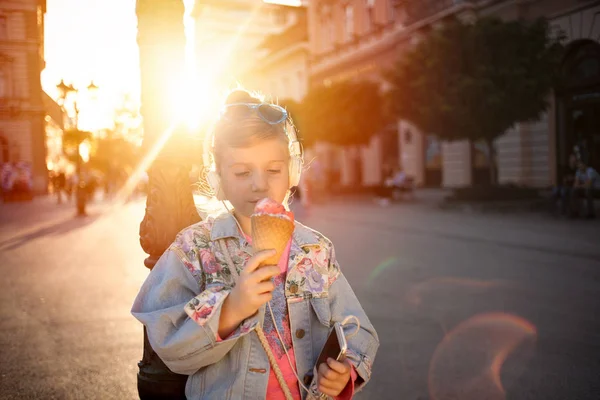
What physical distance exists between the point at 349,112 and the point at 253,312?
22.6 metres

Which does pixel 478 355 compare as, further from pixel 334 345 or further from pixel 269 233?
pixel 269 233

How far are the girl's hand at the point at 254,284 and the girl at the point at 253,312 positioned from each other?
0.22ft

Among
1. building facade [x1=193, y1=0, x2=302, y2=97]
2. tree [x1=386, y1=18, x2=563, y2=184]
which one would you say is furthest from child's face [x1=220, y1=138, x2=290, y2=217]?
building facade [x1=193, y1=0, x2=302, y2=97]

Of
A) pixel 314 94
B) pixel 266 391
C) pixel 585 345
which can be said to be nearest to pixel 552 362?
pixel 585 345

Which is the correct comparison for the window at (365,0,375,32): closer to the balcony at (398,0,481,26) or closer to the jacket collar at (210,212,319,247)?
the balcony at (398,0,481,26)

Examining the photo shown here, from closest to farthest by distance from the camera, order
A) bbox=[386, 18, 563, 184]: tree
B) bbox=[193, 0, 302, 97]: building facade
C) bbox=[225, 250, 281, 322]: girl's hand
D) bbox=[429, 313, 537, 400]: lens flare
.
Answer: bbox=[225, 250, 281, 322]: girl's hand < bbox=[429, 313, 537, 400]: lens flare < bbox=[386, 18, 563, 184]: tree < bbox=[193, 0, 302, 97]: building facade

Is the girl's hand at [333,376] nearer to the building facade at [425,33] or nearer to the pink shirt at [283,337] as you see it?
the pink shirt at [283,337]

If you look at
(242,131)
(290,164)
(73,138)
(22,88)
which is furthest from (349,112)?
(242,131)

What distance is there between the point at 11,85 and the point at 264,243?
223 centimetres

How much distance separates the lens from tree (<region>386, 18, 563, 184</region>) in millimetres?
15617

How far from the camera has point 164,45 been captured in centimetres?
302

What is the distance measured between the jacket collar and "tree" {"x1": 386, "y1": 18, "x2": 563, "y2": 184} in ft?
48.4

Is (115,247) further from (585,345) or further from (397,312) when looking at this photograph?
(585,345)

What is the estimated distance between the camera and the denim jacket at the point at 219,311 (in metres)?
1.69
